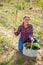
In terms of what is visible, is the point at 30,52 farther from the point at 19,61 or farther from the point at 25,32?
the point at 25,32

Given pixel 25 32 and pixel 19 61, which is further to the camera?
pixel 25 32

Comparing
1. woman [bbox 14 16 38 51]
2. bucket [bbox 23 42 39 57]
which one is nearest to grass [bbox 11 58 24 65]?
bucket [bbox 23 42 39 57]

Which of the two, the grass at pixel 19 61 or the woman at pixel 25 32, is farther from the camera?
the woman at pixel 25 32

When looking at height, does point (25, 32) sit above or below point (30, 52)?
above

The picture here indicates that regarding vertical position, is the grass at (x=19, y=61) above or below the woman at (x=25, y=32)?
below

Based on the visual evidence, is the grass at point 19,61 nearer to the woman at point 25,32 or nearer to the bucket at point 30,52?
the bucket at point 30,52

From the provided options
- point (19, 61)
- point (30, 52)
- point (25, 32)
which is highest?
point (25, 32)

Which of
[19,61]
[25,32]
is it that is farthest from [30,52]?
[25,32]

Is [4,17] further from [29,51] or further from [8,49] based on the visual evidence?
[29,51]

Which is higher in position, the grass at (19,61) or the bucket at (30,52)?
the bucket at (30,52)

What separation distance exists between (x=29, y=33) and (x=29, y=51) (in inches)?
12.6

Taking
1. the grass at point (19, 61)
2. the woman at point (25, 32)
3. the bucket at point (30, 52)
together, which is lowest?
the grass at point (19, 61)

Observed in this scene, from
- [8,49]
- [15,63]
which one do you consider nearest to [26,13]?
[8,49]

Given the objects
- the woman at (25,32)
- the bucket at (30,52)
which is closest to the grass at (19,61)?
the bucket at (30,52)
